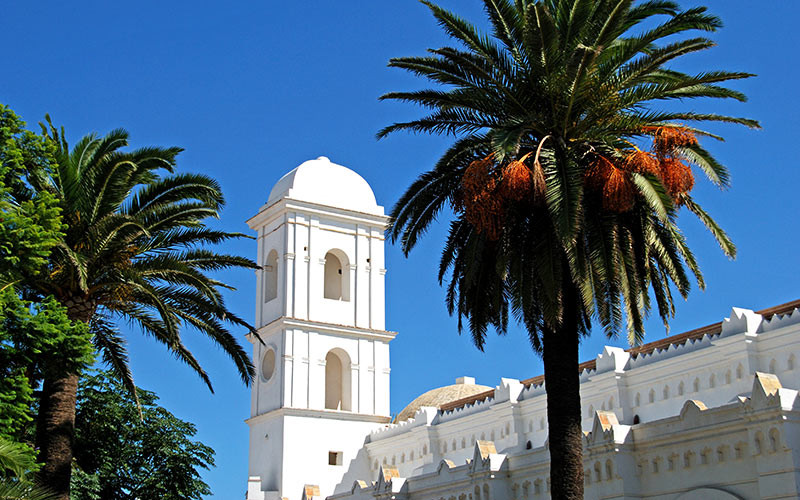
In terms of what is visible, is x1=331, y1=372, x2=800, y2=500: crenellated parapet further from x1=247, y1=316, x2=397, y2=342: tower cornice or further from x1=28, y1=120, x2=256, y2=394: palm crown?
x1=247, y1=316, x2=397, y2=342: tower cornice

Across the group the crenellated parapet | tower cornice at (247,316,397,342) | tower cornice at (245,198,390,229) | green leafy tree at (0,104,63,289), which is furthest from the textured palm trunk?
tower cornice at (245,198,390,229)

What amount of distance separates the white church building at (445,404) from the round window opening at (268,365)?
70 millimetres

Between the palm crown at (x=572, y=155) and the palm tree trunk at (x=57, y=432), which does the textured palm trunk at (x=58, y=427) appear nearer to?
the palm tree trunk at (x=57, y=432)

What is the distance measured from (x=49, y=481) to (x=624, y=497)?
1289 cm

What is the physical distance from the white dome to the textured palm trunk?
27.3 metres

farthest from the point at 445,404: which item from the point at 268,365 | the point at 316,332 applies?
the point at 268,365

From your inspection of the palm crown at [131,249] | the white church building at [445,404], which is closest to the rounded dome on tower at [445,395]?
the white church building at [445,404]

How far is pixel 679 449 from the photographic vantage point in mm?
23281

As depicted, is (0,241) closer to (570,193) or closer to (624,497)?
(570,193)

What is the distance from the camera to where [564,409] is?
18406 millimetres

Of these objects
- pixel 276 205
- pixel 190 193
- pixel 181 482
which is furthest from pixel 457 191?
pixel 276 205

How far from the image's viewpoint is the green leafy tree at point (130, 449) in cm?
3447

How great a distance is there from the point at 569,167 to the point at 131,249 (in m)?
9.18

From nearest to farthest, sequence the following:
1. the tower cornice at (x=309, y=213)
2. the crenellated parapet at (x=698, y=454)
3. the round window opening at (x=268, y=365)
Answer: the crenellated parapet at (x=698, y=454), the round window opening at (x=268, y=365), the tower cornice at (x=309, y=213)
